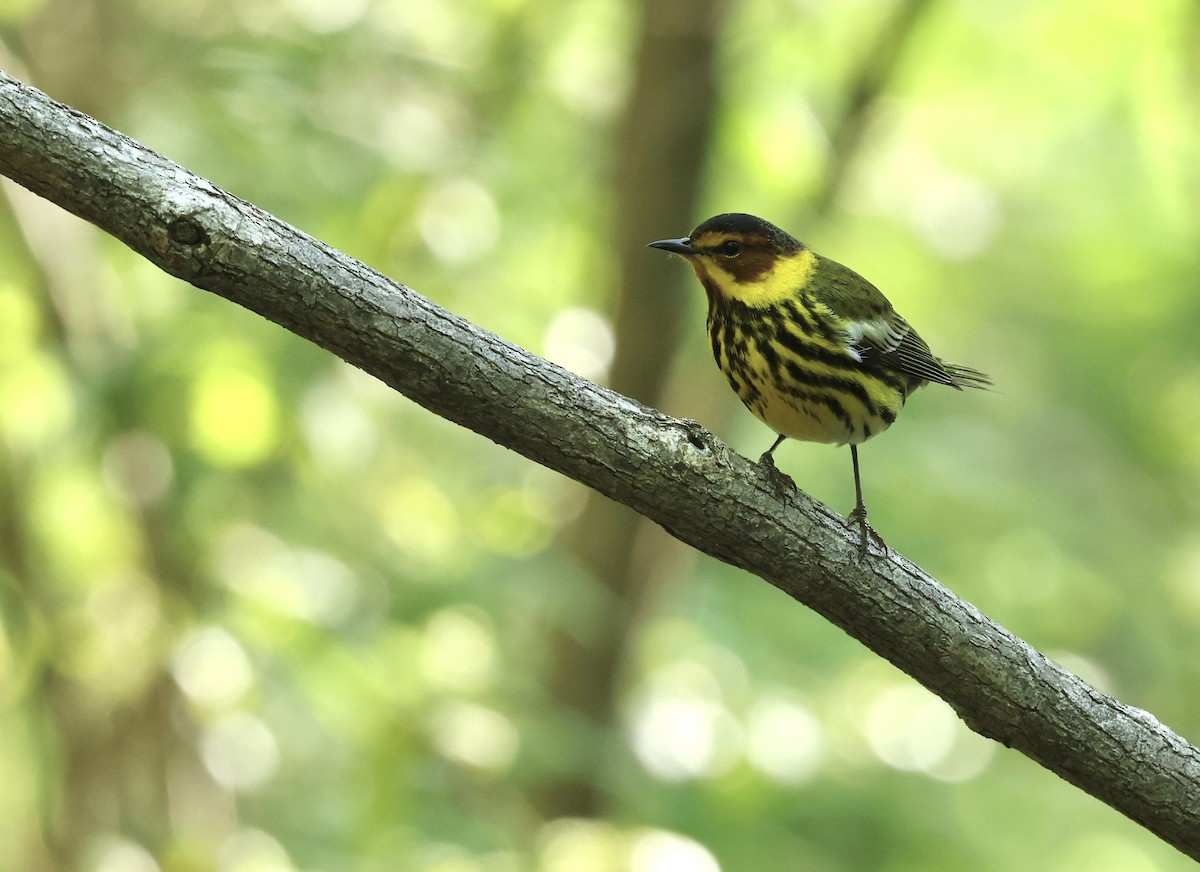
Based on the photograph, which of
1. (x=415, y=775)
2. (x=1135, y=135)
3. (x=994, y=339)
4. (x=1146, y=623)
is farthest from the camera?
(x=994, y=339)

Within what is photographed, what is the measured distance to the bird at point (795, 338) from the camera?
402 cm

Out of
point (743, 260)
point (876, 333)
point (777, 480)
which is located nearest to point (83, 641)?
point (743, 260)

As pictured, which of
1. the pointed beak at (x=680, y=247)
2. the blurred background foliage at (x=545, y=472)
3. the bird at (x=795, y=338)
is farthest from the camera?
the blurred background foliage at (x=545, y=472)

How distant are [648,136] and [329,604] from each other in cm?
299

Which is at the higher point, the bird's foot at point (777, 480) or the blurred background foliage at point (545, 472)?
the blurred background foliage at point (545, 472)

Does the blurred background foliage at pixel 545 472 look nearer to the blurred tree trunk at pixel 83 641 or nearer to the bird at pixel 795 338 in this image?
the blurred tree trunk at pixel 83 641

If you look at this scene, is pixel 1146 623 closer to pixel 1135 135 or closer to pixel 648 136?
pixel 1135 135

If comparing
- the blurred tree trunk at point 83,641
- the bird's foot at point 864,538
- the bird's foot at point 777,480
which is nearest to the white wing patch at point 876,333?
the bird's foot at point 864,538

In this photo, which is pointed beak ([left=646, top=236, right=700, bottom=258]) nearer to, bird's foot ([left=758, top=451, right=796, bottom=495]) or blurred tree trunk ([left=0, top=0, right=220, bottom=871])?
bird's foot ([left=758, top=451, right=796, bottom=495])

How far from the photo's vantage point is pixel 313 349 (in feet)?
17.5

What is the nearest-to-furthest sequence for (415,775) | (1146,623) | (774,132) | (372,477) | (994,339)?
(415,775) → (372,477) → (774,132) → (1146,623) → (994,339)

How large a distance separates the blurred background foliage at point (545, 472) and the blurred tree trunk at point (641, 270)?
0.03m

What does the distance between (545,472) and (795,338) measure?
410cm

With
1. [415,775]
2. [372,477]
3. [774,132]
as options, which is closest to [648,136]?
[774,132]
